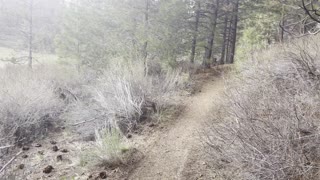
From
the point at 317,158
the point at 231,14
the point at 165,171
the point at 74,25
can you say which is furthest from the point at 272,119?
the point at 231,14

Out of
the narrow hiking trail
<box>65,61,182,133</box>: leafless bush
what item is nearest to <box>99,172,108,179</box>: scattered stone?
the narrow hiking trail

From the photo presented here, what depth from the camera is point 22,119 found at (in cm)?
684

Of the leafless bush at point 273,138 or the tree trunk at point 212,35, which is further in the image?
the tree trunk at point 212,35

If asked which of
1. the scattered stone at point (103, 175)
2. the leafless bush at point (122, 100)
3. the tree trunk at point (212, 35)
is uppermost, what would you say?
the tree trunk at point (212, 35)

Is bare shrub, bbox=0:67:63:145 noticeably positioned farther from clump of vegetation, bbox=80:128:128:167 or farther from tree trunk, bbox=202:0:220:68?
tree trunk, bbox=202:0:220:68

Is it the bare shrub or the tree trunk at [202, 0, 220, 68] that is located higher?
the tree trunk at [202, 0, 220, 68]

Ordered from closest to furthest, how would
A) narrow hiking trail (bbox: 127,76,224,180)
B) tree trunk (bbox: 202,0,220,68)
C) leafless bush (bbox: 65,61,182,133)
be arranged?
narrow hiking trail (bbox: 127,76,224,180)
leafless bush (bbox: 65,61,182,133)
tree trunk (bbox: 202,0,220,68)

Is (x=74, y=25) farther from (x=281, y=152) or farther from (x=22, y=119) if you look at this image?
(x=281, y=152)

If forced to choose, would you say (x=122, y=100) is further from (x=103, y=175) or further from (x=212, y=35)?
(x=212, y=35)

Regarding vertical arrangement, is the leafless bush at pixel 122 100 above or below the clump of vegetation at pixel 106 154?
above

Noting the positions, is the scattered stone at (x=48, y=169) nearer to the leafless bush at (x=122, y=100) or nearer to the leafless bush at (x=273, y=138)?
the leafless bush at (x=122, y=100)

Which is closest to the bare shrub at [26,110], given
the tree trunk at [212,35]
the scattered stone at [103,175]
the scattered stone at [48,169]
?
the scattered stone at [48,169]

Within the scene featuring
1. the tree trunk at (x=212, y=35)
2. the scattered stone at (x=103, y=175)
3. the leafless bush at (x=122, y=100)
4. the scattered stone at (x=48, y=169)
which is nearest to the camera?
the scattered stone at (x=103, y=175)

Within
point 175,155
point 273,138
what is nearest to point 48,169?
point 175,155
